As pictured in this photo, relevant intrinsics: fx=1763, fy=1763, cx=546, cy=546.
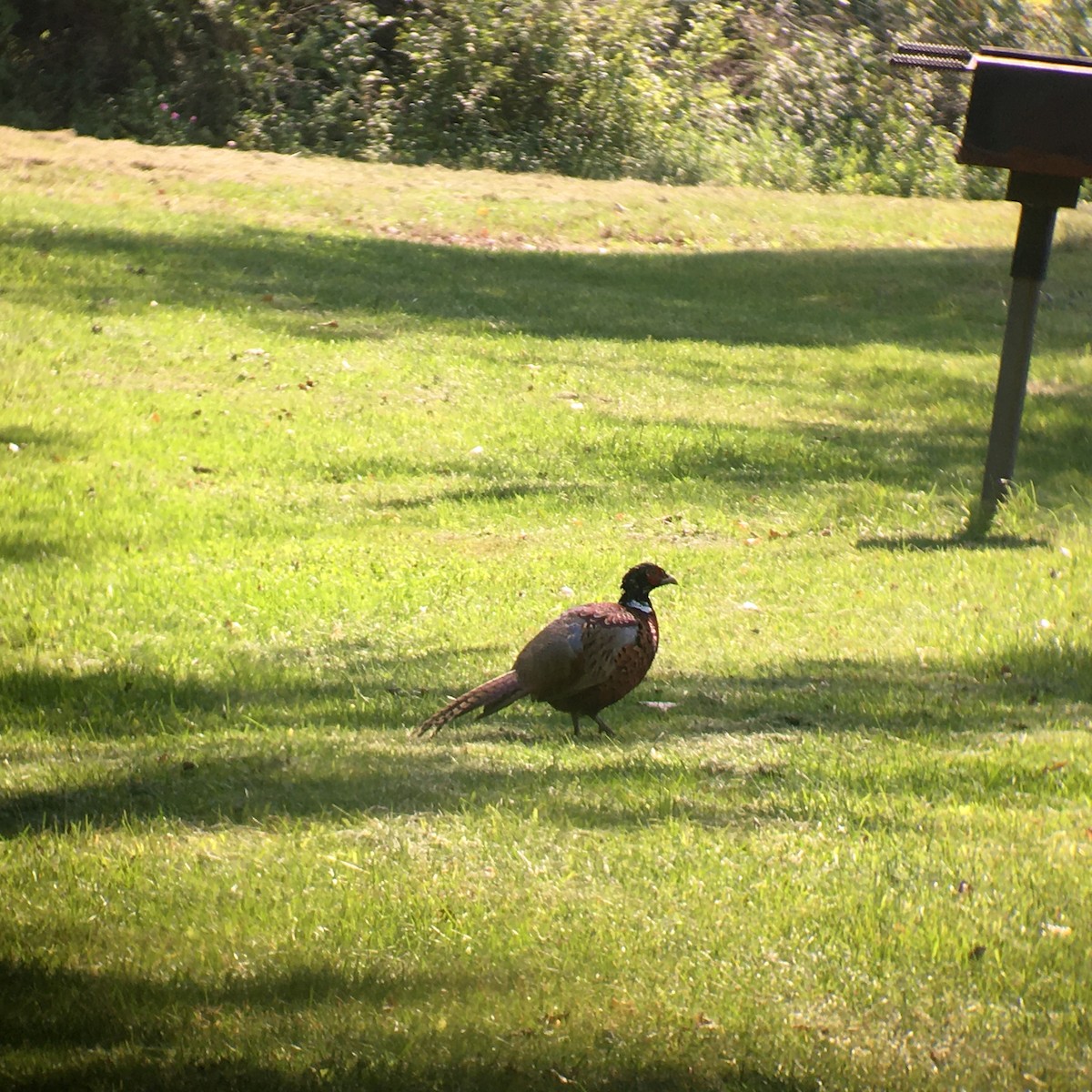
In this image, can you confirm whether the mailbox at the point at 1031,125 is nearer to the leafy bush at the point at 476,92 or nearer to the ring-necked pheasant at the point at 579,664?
the ring-necked pheasant at the point at 579,664

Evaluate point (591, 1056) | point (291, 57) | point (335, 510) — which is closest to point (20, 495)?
point (335, 510)

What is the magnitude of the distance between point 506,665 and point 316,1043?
10.9 ft

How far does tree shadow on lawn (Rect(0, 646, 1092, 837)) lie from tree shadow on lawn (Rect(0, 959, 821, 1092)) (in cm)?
117

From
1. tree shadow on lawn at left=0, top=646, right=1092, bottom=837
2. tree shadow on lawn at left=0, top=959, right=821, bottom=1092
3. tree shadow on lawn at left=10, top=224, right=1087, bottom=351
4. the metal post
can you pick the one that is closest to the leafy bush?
tree shadow on lawn at left=10, top=224, right=1087, bottom=351

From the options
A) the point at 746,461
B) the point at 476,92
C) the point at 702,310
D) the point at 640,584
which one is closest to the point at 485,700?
the point at 640,584

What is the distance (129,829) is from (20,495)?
4.97 meters

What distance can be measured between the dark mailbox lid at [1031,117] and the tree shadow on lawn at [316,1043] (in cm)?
567

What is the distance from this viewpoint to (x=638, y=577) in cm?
637

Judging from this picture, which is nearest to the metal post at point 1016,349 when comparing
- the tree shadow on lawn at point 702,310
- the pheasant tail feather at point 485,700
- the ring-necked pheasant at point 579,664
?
the tree shadow on lawn at point 702,310

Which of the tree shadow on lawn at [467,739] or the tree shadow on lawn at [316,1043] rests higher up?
the tree shadow on lawn at [316,1043]

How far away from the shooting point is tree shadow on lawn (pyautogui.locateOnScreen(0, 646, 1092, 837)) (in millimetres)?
5621

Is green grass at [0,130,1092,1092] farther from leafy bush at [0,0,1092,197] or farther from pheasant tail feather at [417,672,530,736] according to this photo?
leafy bush at [0,0,1092,197]

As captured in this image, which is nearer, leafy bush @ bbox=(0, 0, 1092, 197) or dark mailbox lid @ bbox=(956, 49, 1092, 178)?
dark mailbox lid @ bbox=(956, 49, 1092, 178)

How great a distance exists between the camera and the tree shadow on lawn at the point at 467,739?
5.62 m
